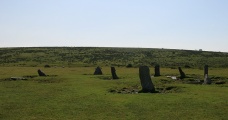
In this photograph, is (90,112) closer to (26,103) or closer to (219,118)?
(26,103)

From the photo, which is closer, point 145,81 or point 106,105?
point 106,105

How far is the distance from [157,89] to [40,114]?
15253 millimetres

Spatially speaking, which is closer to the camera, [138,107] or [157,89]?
[138,107]

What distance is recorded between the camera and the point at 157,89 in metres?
32.0

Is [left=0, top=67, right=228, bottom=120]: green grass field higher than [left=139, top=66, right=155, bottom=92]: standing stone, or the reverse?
[left=139, top=66, right=155, bottom=92]: standing stone

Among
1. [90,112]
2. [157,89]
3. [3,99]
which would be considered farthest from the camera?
[157,89]

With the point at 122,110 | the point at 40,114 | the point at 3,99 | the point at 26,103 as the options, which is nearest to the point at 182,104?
the point at 122,110

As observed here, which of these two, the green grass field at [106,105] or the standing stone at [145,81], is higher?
the standing stone at [145,81]

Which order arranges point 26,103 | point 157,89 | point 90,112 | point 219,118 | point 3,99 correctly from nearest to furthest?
point 219,118, point 90,112, point 26,103, point 3,99, point 157,89

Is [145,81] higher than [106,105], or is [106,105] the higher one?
[145,81]

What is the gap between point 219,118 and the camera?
61.7ft

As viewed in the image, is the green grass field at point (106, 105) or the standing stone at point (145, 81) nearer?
the green grass field at point (106, 105)

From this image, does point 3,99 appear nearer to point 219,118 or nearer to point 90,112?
point 90,112

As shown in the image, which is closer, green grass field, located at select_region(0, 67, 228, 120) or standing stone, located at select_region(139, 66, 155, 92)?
green grass field, located at select_region(0, 67, 228, 120)
